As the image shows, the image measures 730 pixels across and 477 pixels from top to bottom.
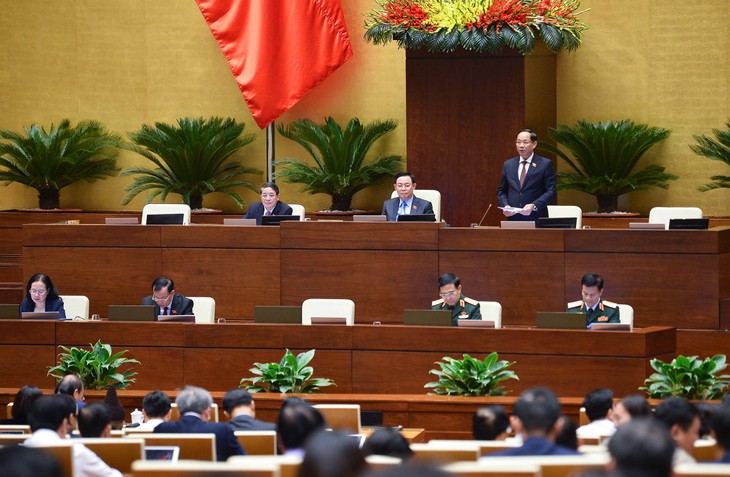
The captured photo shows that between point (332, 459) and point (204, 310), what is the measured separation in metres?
6.92

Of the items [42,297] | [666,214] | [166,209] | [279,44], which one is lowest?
[42,297]

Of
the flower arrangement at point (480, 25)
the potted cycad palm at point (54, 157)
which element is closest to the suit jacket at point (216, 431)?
the flower arrangement at point (480, 25)

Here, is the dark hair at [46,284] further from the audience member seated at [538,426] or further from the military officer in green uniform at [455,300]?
the audience member seated at [538,426]

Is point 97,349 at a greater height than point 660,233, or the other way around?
point 660,233

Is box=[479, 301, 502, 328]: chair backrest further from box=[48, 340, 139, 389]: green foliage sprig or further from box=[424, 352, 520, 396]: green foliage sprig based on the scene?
box=[48, 340, 139, 389]: green foliage sprig

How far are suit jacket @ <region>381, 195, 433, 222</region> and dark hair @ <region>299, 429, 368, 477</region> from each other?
25.0 ft

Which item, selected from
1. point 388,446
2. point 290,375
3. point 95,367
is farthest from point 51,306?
point 388,446

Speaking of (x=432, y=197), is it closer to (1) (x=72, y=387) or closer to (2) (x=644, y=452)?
(1) (x=72, y=387)

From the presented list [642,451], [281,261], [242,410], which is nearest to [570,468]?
[642,451]

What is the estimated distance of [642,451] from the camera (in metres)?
3.27

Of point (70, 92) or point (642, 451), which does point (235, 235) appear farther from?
point (642, 451)

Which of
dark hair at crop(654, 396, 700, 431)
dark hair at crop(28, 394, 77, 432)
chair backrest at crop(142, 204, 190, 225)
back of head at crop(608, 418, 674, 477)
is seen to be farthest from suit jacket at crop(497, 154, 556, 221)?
back of head at crop(608, 418, 674, 477)

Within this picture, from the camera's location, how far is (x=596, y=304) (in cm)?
905

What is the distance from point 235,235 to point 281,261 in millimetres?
475
